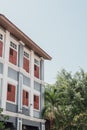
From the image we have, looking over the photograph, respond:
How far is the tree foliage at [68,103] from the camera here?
2720 cm

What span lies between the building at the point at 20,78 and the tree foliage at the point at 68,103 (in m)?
0.95

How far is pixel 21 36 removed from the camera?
2377cm

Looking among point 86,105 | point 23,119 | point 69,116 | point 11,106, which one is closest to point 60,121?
point 69,116

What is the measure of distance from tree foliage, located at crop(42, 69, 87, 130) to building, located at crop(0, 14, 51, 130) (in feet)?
3.11

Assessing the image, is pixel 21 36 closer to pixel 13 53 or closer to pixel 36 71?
pixel 13 53

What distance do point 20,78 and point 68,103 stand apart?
781 cm

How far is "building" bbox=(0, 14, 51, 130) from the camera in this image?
71.1ft

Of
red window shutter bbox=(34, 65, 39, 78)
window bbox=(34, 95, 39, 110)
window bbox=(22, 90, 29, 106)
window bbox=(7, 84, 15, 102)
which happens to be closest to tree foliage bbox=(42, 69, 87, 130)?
window bbox=(34, 95, 39, 110)

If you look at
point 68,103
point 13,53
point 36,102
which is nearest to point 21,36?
point 13,53

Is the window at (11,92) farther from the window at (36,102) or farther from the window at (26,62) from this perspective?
the window at (36,102)

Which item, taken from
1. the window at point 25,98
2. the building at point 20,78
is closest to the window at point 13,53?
the building at point 20,78

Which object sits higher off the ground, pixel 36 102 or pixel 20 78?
pixel 20 78

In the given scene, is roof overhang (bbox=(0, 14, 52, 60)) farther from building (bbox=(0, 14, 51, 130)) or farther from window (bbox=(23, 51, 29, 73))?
window (bbox=(23, 51, 29, 73))

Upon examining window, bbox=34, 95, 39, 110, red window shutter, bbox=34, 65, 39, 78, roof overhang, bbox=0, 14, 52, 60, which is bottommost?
window, bbox=34, 95, 39, 110
